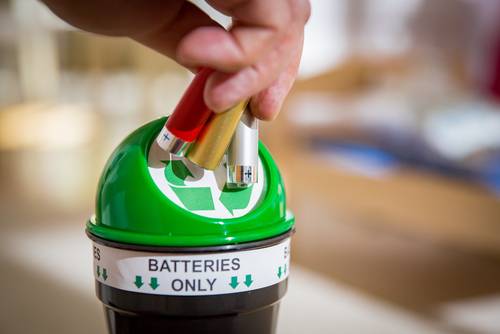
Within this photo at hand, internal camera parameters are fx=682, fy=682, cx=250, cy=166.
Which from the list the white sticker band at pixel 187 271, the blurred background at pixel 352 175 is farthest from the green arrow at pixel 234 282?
the blurred background at pixel 352 175

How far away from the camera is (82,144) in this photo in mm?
2693

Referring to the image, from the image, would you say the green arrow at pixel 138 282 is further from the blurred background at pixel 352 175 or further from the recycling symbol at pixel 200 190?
the blurred background at pixel 352 175

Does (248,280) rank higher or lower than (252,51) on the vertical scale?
lower

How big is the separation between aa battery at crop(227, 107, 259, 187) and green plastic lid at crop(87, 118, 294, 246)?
2 centimetres

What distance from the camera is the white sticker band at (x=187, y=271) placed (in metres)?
0.42

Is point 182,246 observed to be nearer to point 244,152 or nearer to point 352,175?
point 244,152

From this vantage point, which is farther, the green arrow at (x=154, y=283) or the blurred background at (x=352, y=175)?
the blurred background at (x=352, y=175)

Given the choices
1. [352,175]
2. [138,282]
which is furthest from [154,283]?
[352,175]

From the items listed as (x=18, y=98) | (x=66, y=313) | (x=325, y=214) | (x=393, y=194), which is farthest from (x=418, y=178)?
(x=18, y=98)

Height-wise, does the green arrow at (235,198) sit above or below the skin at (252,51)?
below

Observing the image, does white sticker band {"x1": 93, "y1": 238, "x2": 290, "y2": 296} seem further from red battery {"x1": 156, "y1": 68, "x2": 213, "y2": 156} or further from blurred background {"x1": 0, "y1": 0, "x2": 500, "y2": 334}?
blurred background {"x1": 0, "y1": 0, "x2": 500, "y2": 334}

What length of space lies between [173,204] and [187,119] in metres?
0.06

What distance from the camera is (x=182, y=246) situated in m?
0.42

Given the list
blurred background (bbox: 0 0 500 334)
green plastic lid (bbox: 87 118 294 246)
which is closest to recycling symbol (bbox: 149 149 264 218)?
green plastic lid (bbox: 87 118 294 246)
